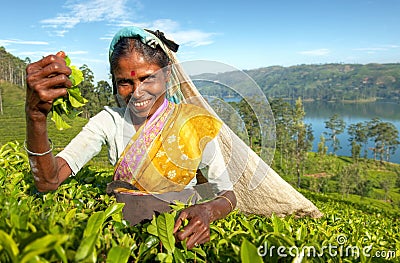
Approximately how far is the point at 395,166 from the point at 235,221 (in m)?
65.8

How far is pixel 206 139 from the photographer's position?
1.70 meters

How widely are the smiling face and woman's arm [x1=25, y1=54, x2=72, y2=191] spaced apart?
40 centimetres

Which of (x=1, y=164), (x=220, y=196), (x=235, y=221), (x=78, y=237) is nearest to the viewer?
(x=78, y=237)

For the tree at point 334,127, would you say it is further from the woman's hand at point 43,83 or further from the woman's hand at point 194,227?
the woman's hand at point 43,83

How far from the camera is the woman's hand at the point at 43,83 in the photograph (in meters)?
1.17

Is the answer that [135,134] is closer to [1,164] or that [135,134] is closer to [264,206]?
[1,164]

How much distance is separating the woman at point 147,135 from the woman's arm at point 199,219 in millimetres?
14

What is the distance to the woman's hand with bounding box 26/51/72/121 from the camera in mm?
1171

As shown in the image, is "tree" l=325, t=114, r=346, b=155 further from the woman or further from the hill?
the hill

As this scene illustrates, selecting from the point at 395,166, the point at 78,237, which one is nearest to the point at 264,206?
the point at 78,237

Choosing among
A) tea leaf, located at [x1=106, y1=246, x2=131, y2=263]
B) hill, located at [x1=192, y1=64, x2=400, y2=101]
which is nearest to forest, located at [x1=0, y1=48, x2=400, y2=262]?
tea leaf, located at [x1=106, y1=246, x2=131, y2=263]

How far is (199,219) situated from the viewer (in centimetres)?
121

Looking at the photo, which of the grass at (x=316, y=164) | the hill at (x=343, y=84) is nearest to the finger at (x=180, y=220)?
the grass at (x=316, y=164)

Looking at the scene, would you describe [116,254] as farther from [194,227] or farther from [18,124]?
[18,124]
